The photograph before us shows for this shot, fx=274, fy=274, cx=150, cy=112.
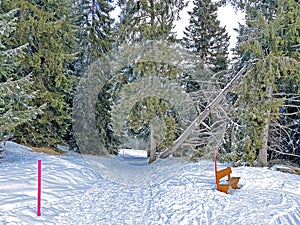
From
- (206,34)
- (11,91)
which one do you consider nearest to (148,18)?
(206,34)

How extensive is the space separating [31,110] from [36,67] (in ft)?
11.3

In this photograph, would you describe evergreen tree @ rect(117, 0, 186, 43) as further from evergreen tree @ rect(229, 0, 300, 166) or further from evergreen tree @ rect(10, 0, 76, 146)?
evergreen tree @ rect(229, 0, 300, 166)

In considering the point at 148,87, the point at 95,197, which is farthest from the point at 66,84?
the point at 95,197

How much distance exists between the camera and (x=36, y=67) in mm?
11180

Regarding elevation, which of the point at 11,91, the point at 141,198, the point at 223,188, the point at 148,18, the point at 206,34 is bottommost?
the point at 141,198

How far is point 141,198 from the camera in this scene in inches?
234

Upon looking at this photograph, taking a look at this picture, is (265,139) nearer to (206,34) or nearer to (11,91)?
(11,91)

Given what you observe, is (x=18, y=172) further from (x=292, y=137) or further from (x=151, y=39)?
(x=292, y=137)

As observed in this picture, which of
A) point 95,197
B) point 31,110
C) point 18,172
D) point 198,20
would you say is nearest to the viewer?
point 95,197

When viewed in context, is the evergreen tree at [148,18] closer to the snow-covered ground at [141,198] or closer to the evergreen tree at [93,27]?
the evergreen tree at [93,27]

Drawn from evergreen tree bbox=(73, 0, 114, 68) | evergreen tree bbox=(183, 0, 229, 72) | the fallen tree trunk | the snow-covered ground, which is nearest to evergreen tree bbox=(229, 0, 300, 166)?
the fallen tree trunk

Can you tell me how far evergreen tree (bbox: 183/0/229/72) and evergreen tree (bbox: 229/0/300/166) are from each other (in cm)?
677

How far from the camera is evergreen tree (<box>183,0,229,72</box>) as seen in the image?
53.9ft

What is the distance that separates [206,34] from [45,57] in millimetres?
9677
